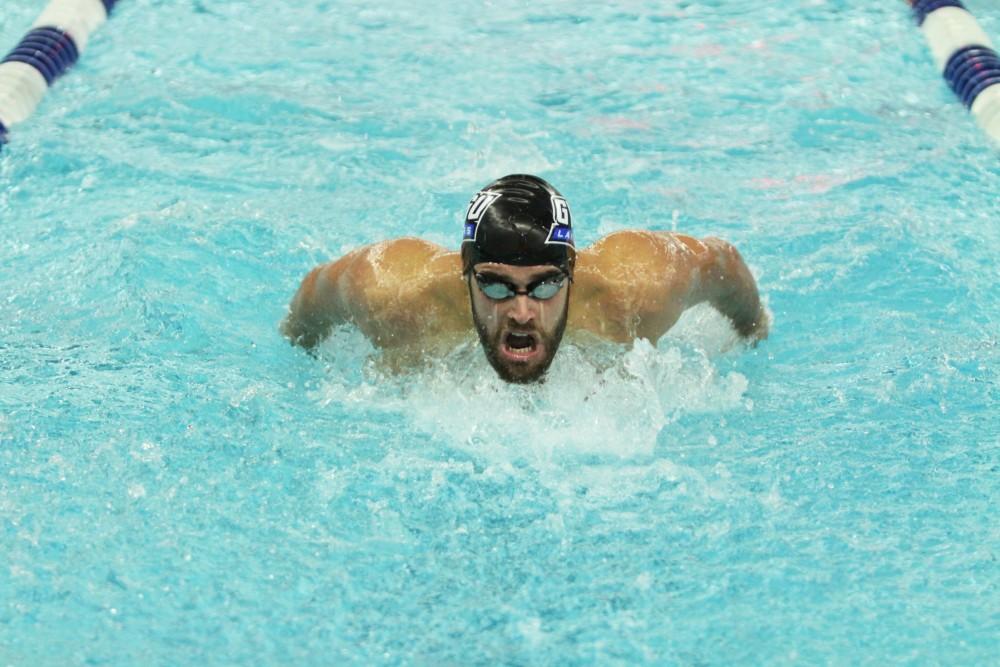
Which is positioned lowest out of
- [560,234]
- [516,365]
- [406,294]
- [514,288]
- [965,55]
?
[965,55]

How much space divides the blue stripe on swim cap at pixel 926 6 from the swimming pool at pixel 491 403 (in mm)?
739

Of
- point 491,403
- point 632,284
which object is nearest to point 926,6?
point 632,284

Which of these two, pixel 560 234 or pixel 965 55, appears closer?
pixel 560 234

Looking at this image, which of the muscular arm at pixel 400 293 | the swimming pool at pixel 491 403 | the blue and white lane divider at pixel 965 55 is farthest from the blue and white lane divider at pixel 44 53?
the blue and white lane divider at pixel 965 55

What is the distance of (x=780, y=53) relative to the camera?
6469 millimetres

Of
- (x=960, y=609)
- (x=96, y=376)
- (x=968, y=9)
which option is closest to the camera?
(x=960, y=609)

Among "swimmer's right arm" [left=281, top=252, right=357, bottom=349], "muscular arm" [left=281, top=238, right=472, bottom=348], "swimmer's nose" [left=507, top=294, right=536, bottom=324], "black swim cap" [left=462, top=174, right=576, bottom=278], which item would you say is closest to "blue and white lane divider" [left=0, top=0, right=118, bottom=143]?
"swimmer's right arm" [left=281, top=252, right=357, bottom=349]

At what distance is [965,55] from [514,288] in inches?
154

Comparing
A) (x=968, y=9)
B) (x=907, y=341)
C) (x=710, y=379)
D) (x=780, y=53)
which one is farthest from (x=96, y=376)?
(x=968, y=9)

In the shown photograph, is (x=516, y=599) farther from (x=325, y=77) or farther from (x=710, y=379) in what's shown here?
(x=325, y=77)

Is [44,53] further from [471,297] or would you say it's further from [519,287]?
[519,287]

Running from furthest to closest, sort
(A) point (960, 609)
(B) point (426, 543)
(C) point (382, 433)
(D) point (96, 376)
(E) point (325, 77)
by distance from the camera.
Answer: (E) point (325, 77) < (D) point (96, 376) < (C) point (382, 433) < (B) point (426, 543) < (A) point (960, 609)

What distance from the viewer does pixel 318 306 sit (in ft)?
12.3

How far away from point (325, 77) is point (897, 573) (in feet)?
13.7
